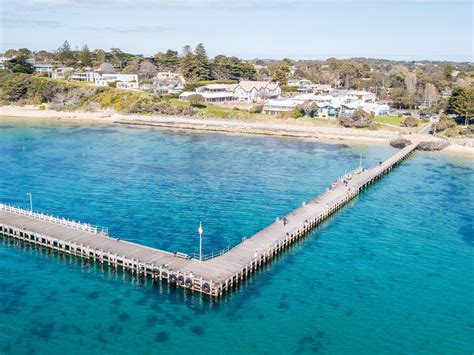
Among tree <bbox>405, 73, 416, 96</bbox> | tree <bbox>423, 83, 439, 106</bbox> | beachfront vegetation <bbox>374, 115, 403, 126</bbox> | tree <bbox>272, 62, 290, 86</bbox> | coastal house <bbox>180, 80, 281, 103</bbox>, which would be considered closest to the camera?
beachfront vegetation <bbox>374, 115, 403, 126</bbox>

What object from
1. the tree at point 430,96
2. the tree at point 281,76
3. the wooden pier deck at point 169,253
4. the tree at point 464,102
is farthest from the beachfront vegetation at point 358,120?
the wooden pier deck at point 169,253

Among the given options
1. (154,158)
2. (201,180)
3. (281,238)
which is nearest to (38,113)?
(154,158)

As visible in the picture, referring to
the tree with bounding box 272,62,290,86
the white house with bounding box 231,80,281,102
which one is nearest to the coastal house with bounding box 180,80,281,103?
the white house with bounding box 231,80,281,102

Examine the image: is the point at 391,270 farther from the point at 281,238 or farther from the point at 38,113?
the point at 38,113

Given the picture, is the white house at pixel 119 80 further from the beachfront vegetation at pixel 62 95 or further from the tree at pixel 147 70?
the tree at pixel 147 70

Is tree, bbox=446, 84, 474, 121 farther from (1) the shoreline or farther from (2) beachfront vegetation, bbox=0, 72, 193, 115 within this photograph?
(2) beachfront vegetation, bbox=0, 72, 193, 115

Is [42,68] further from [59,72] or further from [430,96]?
[430,96]
